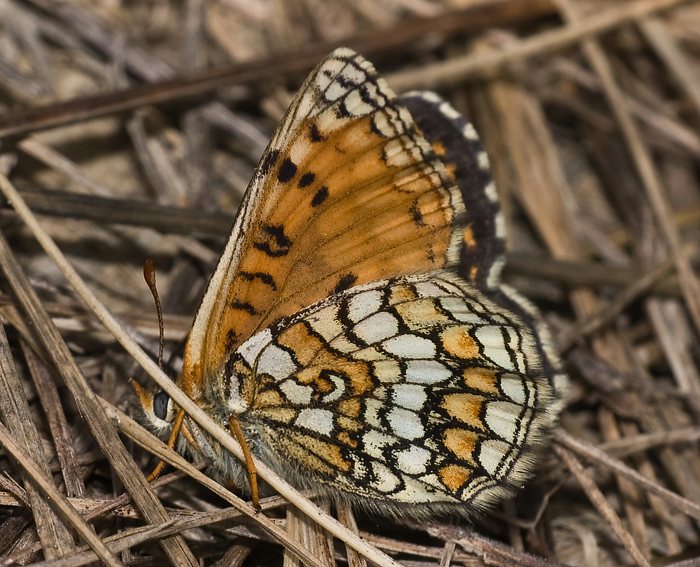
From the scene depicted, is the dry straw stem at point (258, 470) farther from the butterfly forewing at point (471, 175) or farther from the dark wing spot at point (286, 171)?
the butterfly forewing at point (471, 175)

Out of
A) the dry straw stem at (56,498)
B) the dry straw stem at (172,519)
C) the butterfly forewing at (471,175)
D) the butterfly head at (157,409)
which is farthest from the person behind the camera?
the butterfly forewing at (471,175)

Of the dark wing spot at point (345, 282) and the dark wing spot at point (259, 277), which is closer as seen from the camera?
the dark wing spot at point (259, 277)

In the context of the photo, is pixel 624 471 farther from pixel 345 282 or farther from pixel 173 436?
pixel 173 436

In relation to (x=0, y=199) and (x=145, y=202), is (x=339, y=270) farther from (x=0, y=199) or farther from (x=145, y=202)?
(x=0, y=199)

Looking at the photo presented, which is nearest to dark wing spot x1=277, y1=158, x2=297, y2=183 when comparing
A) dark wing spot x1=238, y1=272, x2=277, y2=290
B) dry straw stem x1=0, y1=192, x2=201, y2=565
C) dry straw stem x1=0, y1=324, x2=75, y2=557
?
dark wing spot x1=238, y1=272, x2=277, y2=290

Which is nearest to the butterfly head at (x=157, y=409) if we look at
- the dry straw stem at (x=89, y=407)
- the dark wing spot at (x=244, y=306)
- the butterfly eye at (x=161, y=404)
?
the butterfly eye at (x=161, y=404)
